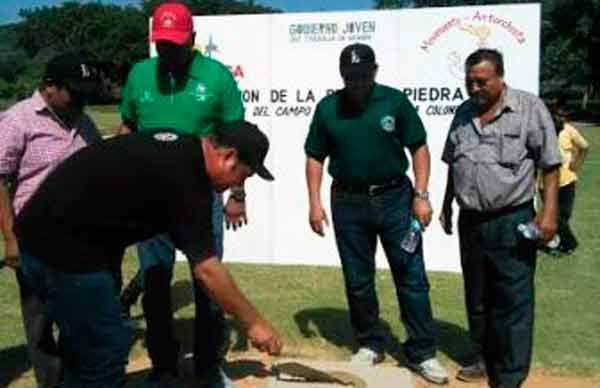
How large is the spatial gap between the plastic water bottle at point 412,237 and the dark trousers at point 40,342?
7.21ft

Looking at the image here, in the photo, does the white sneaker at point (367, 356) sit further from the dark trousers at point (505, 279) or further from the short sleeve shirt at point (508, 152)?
the short sleeve shirt at point (508, 152)

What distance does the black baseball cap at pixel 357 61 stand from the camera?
6.00 m

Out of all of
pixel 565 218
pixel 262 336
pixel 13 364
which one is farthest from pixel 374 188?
pixel 565 218

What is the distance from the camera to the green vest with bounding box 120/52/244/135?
5.57m

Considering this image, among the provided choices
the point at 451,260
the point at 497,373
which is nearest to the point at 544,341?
the point at 497,373

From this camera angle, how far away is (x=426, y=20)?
9.27 metres

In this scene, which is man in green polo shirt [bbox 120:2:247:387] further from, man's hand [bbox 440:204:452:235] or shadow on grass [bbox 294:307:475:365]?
shadow on grass [bbox 294:307:475:365]

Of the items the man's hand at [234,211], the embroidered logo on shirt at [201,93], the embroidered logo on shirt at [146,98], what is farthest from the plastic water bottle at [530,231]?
the embroidered logo on shirt at [146,98]

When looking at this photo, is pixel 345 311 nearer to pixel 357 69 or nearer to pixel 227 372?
pixel 227 372

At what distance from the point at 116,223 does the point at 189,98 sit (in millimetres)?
1776

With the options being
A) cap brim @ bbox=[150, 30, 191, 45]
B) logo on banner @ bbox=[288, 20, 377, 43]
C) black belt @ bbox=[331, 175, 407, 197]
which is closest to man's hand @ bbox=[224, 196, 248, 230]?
black belt @ bbox=[331, 175, 407, 197]

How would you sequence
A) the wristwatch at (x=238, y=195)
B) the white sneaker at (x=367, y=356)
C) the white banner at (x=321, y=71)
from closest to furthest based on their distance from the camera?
the wristwatch at (x=238, y=195) < the white sneaker at (x=367, y=356) < the white banner at (x=321, y=71)

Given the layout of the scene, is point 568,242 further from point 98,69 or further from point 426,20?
point 98,69

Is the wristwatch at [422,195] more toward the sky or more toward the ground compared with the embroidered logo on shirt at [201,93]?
more toward the ground
